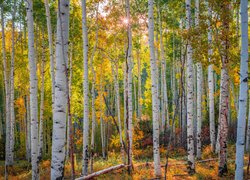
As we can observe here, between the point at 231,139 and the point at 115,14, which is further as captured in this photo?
the point at 231,139

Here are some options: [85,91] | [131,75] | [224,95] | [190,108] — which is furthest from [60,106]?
[131,75]

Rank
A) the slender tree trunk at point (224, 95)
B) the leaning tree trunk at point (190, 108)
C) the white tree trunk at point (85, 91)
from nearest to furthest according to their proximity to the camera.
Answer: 1. the slender tree trunk at point (224, 95)
2. the leaning tree trunk at point (190, 108)
3. the white tree trunk at point (85, 91)

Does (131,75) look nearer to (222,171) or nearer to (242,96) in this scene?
(222,171)

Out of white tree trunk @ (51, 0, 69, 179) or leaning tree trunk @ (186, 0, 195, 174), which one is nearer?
white tree trunk @ (51, 0, 69, 179)

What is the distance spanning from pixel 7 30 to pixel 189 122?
17.4 m

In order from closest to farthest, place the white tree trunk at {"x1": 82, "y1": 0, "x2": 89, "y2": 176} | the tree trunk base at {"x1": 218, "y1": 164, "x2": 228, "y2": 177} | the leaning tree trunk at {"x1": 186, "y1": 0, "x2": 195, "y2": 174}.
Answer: the tree trunk base at {"x1": 218, "y1": 164, "x2": 228, "y2": 177} → the leaning tree trunk at {"x1": 186, "y1": 0, "x2": 195, "y2": 174} → the white tree trunk at {"x1": 82, "y1": 0, "x2": 89, "y2": 176}

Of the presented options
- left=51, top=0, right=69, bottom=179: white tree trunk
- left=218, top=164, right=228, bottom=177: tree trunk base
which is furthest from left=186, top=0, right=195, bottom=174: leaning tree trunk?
left=51, top=0, right=69, bottom=179: white tree trunk

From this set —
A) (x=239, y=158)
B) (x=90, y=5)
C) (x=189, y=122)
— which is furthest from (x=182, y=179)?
(x=90, y=5)

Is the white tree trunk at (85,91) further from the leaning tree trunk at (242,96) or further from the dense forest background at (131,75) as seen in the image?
the leaning tree trunk at (242,96)

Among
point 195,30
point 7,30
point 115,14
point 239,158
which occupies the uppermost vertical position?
point 7,30

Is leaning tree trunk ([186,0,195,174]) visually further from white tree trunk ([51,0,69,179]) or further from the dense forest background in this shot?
white tree trunk ([51,0,69,179])

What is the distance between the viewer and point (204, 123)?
2314 centimetres

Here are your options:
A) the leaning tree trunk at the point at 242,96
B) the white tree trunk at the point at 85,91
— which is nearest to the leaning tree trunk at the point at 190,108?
the white tree trunk at the point at 85,91

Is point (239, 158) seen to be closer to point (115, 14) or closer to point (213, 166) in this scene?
point (213, 166)
